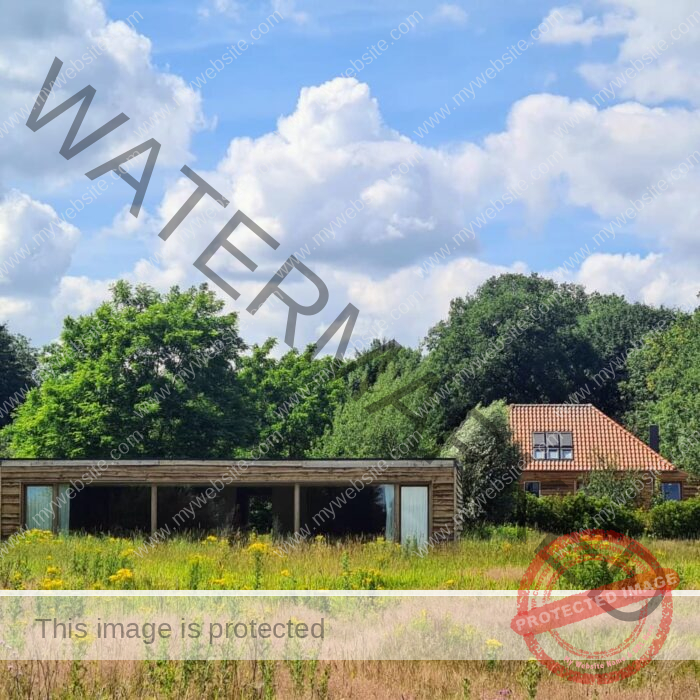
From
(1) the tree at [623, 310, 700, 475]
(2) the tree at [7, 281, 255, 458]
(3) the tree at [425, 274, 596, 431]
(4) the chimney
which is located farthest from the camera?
(3) the tree at [425, 274, 596, 431]

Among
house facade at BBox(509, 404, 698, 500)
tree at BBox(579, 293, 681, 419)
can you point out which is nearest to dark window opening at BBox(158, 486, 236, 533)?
house facade at BBox(509, 404, 698, 500)

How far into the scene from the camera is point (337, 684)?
857 centimetres

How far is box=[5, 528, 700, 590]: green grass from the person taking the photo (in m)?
14.9

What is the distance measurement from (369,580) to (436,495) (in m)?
13.2

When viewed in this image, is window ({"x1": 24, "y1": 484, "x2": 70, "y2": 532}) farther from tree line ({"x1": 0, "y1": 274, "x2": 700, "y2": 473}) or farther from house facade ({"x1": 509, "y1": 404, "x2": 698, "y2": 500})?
house facade ({"x1": 509, "y1": 404, "x2": 698, "y2": 500})

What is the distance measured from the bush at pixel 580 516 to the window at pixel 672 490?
15474 millimetres

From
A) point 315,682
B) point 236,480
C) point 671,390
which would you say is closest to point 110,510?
point 236,480

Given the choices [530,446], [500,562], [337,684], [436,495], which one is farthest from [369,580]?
[530,446]

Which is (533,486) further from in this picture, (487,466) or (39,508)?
(39,508)

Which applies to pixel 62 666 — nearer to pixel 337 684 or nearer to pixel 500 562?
pixel 337 684

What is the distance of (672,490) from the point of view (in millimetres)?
47781

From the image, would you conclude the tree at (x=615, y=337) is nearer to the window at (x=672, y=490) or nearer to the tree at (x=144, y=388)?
the window at (x=672, y=490)

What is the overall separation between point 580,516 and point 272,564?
15.6m

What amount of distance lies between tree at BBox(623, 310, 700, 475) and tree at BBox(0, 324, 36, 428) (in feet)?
126
